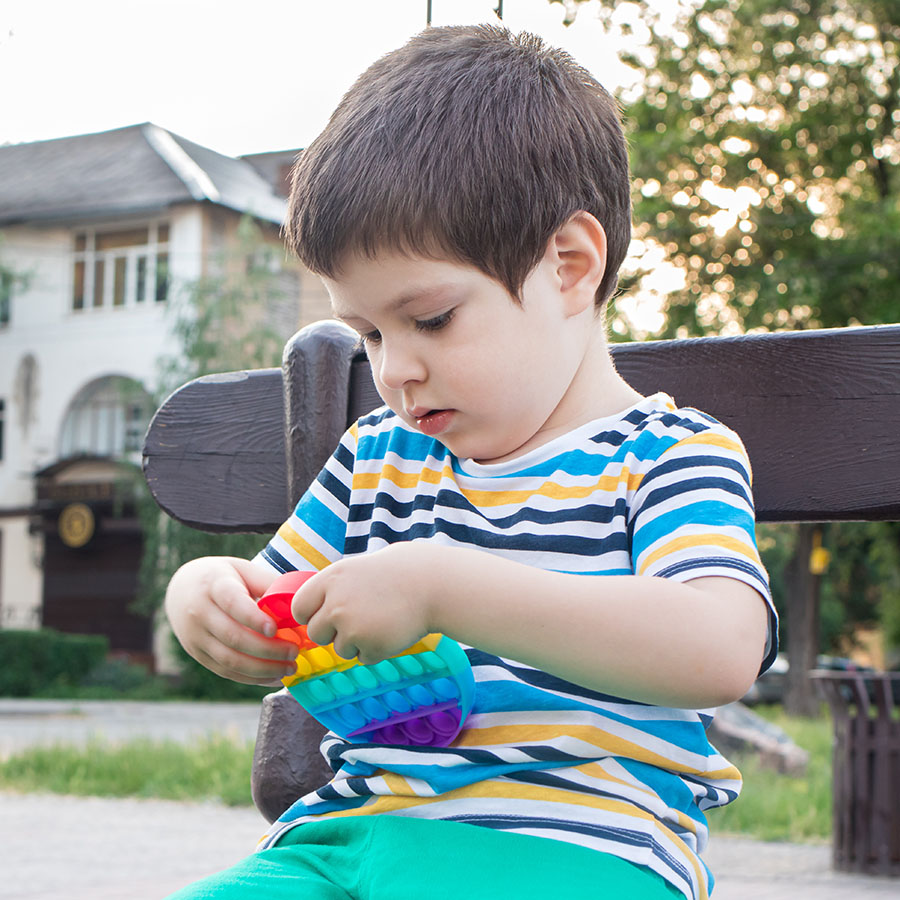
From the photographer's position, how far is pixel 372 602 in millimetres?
1026

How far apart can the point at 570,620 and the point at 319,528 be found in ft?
1.45

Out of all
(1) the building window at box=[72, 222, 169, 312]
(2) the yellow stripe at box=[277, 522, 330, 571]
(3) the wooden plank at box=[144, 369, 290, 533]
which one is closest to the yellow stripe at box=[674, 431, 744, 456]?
(2) the yellow stripe at box=[277, 522, 330, 571]

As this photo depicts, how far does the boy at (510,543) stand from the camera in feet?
3.49

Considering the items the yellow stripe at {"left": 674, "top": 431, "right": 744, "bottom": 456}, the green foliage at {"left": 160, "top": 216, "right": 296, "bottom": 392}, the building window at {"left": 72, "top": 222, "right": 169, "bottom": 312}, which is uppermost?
the building window at {"left": 72, "top": 222, "right": 169, "bottom": 312}

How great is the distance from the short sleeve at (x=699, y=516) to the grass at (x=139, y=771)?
18.8ft

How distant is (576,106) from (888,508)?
54 cm

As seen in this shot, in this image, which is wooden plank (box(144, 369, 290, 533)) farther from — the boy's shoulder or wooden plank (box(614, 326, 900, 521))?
wooden plank (box(614, 326, 900, 521))

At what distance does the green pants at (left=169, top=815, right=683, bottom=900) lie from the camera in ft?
3.58

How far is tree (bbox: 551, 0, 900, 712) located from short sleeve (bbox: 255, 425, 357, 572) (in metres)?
12.4

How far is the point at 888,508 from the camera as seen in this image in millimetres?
1366

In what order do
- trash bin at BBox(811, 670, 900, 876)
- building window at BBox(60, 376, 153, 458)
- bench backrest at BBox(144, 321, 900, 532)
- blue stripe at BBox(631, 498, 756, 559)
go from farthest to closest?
building window at BBox(60, 376, 153, 458) → trash bin at BBox(811, 670, 900, 876) → bench backrest at BBox(144, 321, 900, 532) → blue stripe at BBox(631, 498, 756, 559)

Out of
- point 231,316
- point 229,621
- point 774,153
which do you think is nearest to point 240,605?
point 229,621

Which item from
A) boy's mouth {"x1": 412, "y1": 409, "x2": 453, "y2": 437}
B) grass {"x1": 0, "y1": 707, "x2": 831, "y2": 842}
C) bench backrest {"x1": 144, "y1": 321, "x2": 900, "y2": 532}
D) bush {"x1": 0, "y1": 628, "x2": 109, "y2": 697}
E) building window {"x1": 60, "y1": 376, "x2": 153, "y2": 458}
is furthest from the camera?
building window {"x1": 60, "y1": 376, "x2": 153, "y2": 458}

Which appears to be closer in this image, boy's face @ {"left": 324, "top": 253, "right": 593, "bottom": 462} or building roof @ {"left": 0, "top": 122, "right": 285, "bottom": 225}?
boy's face @ {"left": 324, "top": 253, "right": 593, "bottom": 462}
